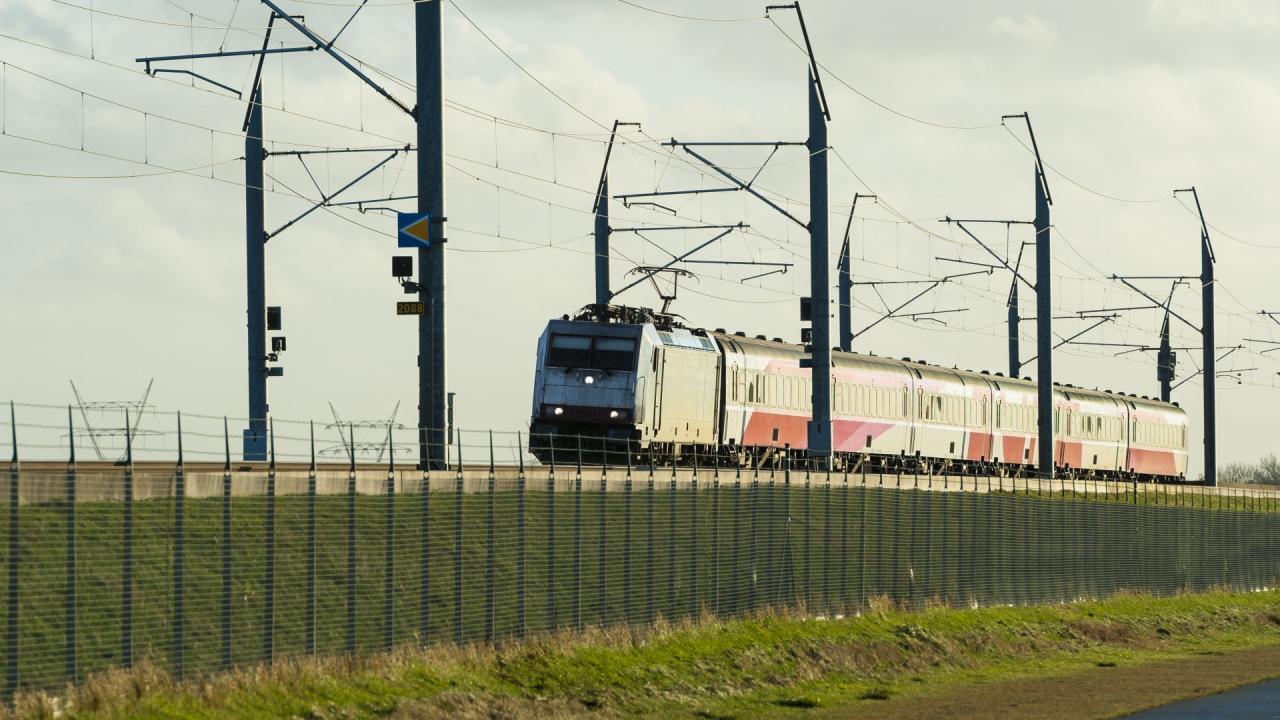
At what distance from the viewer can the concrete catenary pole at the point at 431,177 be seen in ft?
98.6

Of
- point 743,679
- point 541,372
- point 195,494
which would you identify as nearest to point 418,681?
point 195,494

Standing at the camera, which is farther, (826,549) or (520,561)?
(826,549)

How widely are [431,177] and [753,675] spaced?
875cm

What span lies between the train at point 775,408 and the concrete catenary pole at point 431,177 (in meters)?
2.37

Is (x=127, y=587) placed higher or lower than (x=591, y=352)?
lower

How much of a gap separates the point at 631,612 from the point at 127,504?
10.1 meters

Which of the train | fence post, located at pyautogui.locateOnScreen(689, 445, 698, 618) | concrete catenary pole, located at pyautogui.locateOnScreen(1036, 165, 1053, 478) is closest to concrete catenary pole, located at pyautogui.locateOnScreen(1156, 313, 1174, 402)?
the train

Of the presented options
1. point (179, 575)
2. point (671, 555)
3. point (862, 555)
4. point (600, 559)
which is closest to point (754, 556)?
point (671, 555)

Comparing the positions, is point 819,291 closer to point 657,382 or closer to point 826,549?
point 657,382

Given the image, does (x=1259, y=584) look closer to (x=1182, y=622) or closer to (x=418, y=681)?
(x=1182, y=622)

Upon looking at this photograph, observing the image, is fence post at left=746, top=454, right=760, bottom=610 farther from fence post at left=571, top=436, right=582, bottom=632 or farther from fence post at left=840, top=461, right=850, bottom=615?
fence post at left=571, top=436, right=582, bottom=632

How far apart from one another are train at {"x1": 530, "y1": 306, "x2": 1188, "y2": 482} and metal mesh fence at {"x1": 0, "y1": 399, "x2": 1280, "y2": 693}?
93.0 inches

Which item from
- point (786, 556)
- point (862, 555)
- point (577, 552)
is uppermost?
point (577, 552)

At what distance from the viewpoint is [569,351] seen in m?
47.4
